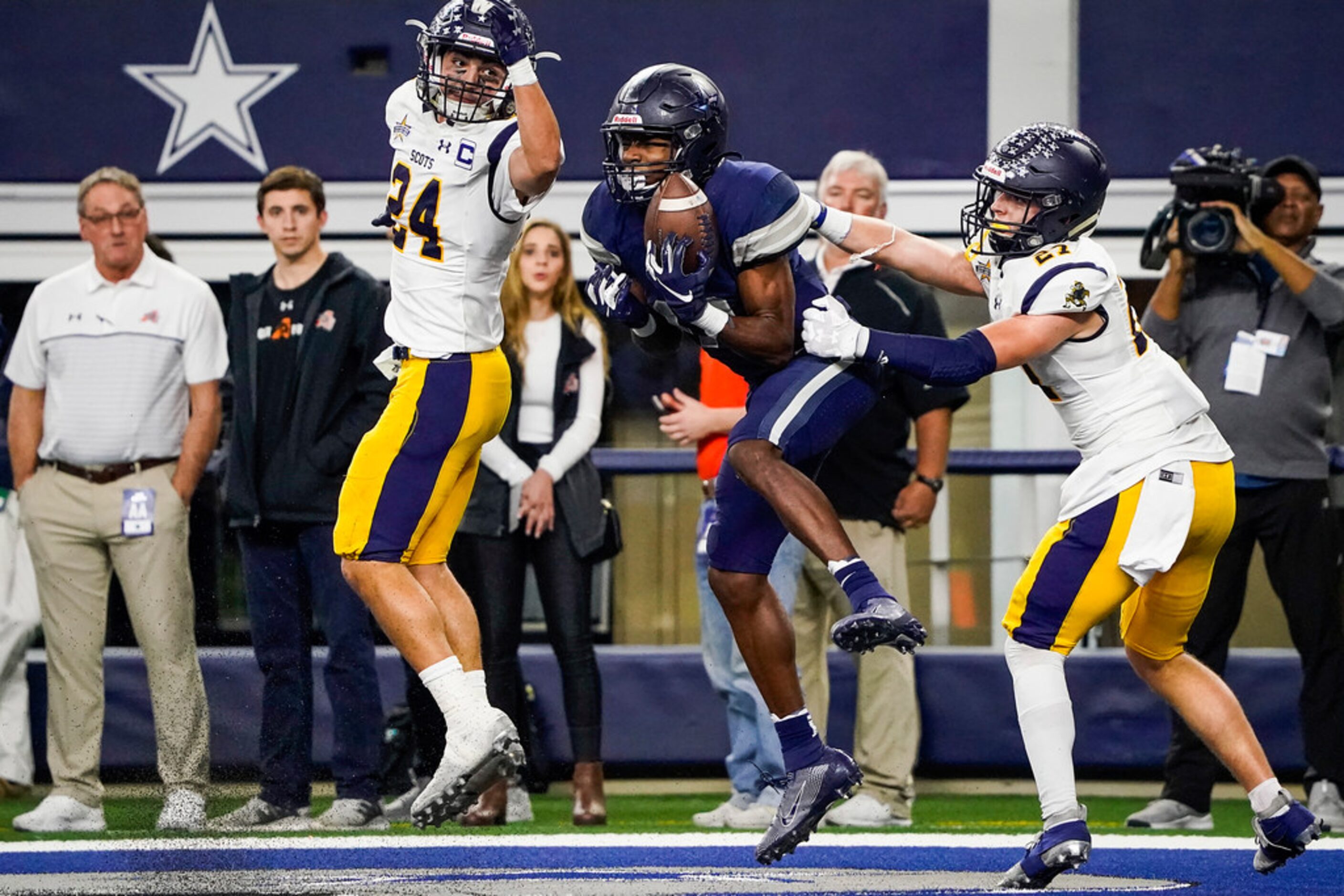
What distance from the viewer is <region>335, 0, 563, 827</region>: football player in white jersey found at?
512 cm

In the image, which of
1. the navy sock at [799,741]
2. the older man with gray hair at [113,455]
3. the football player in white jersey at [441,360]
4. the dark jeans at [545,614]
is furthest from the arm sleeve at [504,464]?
the navy sock at [799,741]

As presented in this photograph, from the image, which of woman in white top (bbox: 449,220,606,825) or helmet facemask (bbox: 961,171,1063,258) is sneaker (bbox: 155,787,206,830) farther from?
helmet facemask (bbox: 961,171,1063,258)

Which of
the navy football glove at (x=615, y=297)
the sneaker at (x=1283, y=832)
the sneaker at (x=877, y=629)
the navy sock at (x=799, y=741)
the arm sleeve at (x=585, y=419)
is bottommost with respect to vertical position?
the sneaker at (x=1283, y=832)

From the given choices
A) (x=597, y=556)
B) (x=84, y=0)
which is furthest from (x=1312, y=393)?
(x=84, y=0)

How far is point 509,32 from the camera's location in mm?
4906

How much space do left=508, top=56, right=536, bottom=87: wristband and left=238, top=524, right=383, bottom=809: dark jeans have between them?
2105 mm

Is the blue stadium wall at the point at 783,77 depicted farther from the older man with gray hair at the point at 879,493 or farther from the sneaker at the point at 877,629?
the sneaker at the point at 877,629

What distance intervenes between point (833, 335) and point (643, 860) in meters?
1.63

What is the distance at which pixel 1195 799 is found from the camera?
6488mm

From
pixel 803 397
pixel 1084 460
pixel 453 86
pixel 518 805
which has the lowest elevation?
pixel 518 805

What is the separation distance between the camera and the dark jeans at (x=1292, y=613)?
21.2ft

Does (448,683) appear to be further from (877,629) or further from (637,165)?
(637,165)

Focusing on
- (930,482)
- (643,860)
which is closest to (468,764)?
(643,860)

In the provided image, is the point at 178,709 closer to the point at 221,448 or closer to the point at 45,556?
the point at 45,556
